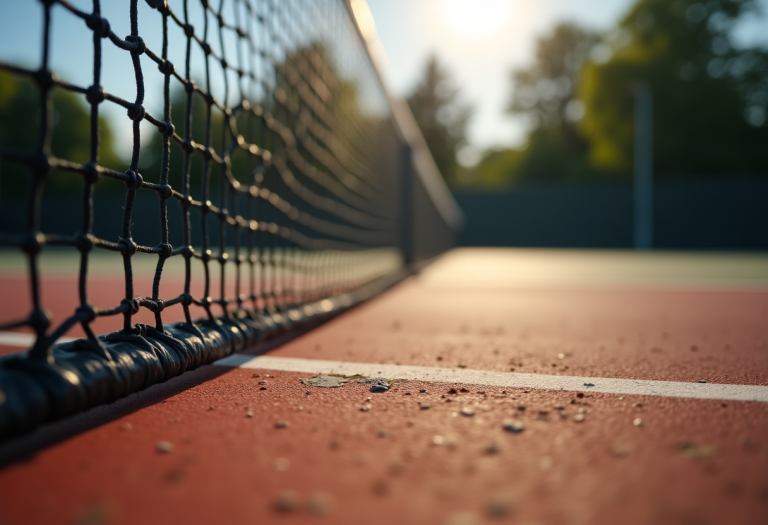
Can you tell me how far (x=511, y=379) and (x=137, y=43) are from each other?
1.33 m

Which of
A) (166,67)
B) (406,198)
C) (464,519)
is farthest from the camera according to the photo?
(406,198)

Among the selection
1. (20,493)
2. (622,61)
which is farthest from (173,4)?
(622,61)

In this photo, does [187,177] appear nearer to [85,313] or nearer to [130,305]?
[130,305]

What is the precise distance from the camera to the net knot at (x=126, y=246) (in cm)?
158

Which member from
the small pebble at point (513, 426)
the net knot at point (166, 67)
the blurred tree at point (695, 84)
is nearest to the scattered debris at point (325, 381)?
the small pebble at point (513, 426)

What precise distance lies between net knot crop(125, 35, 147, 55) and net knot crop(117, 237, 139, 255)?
1.62ft

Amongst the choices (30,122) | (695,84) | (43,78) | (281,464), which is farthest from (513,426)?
(695,84)

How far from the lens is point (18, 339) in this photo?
2566mm

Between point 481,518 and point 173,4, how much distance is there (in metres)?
1.85

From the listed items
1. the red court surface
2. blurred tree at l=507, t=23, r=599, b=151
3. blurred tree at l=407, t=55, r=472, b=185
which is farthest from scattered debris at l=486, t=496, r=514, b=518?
blurred tree at l=407, t=55, r=472, b=185

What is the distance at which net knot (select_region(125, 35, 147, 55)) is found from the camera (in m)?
1.67

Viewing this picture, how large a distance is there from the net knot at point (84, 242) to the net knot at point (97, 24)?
466mm

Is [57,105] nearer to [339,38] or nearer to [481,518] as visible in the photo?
[339,38]

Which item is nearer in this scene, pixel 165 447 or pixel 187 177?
pixel 165 447
